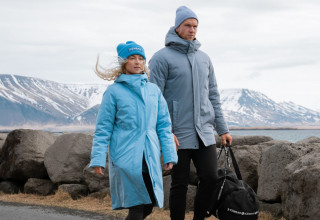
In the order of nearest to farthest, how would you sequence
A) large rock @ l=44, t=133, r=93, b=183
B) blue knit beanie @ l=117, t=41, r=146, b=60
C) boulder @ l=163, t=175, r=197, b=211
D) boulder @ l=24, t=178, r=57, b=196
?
1. blue knit beanie @ l=117, t=41, r=146, b=60
2. boulder @ l=163, t=175, r=197, b=211
3. large rock @ l=44, t=133, r=93, b=183
4. boulder @ l=24, t=178, r=57, b=196

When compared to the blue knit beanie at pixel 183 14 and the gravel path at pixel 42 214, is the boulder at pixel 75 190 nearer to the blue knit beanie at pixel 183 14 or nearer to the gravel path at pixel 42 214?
the gravel path at pixel 42 214

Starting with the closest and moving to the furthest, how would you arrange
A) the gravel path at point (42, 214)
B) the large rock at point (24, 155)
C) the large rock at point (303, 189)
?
the large rock at point (303, 189), the gravel path at point (42, 214), the large rock at point (24, 155)

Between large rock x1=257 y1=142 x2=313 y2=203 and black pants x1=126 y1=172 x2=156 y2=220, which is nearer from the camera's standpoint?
black pants x1=126 y1=172 x2=156 y2=220

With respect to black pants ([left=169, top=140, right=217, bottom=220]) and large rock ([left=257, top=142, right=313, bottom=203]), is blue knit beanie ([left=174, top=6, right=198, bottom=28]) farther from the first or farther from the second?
large rock ([left=257, top=142, right=313, bottom=203])

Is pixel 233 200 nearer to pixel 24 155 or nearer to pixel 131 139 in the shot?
pixel 131 139

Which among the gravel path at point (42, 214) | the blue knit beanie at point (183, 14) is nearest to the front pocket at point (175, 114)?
the blue knit beanie at point (183, 14)

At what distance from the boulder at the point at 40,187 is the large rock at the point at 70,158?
354mm

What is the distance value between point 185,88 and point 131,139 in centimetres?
110

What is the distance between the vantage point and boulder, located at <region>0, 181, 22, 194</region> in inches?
444

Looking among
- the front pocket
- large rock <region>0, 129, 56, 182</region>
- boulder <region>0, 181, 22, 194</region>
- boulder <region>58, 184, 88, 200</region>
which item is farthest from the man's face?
boulder <region>0, 181, 22, 194</region>

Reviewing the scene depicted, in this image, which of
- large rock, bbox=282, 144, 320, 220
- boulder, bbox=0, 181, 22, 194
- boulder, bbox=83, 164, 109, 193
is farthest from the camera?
boulder, bbox=0, 181, 22, 194

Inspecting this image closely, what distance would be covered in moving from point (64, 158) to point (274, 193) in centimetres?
452

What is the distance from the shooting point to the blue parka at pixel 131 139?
4.10m

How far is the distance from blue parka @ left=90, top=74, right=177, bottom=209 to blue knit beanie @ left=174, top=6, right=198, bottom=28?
1.01 meters
